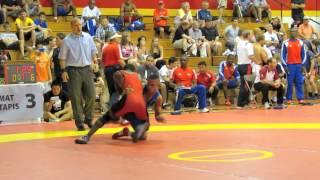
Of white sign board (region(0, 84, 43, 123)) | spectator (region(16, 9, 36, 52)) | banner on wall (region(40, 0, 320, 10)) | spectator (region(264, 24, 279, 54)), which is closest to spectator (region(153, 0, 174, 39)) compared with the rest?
banner on wall (region(40, 0, 320, 10))

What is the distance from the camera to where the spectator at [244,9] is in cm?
2097

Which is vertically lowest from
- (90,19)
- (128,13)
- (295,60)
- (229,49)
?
(295,60)

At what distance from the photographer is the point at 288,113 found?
12.5 metres

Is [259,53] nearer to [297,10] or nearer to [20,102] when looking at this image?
[20,102]

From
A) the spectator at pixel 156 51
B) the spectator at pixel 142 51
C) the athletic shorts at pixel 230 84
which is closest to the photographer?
the spectator at pixel 142 51

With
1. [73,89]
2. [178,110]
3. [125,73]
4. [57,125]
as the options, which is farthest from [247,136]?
[178,110]

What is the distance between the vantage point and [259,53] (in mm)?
14297

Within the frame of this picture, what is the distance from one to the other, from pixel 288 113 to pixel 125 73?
499cm

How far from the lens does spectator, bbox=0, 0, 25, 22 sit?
16.3 meters

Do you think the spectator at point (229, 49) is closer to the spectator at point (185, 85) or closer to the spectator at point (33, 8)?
the spectator at point (185, 85)

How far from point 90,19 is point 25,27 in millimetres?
2402

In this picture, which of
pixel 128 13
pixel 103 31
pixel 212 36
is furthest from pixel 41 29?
pixel 212 36

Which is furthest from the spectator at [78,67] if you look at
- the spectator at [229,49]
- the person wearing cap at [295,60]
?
the spectator at [229,49]

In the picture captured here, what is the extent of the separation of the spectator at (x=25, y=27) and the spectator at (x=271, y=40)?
6070 millimetres
